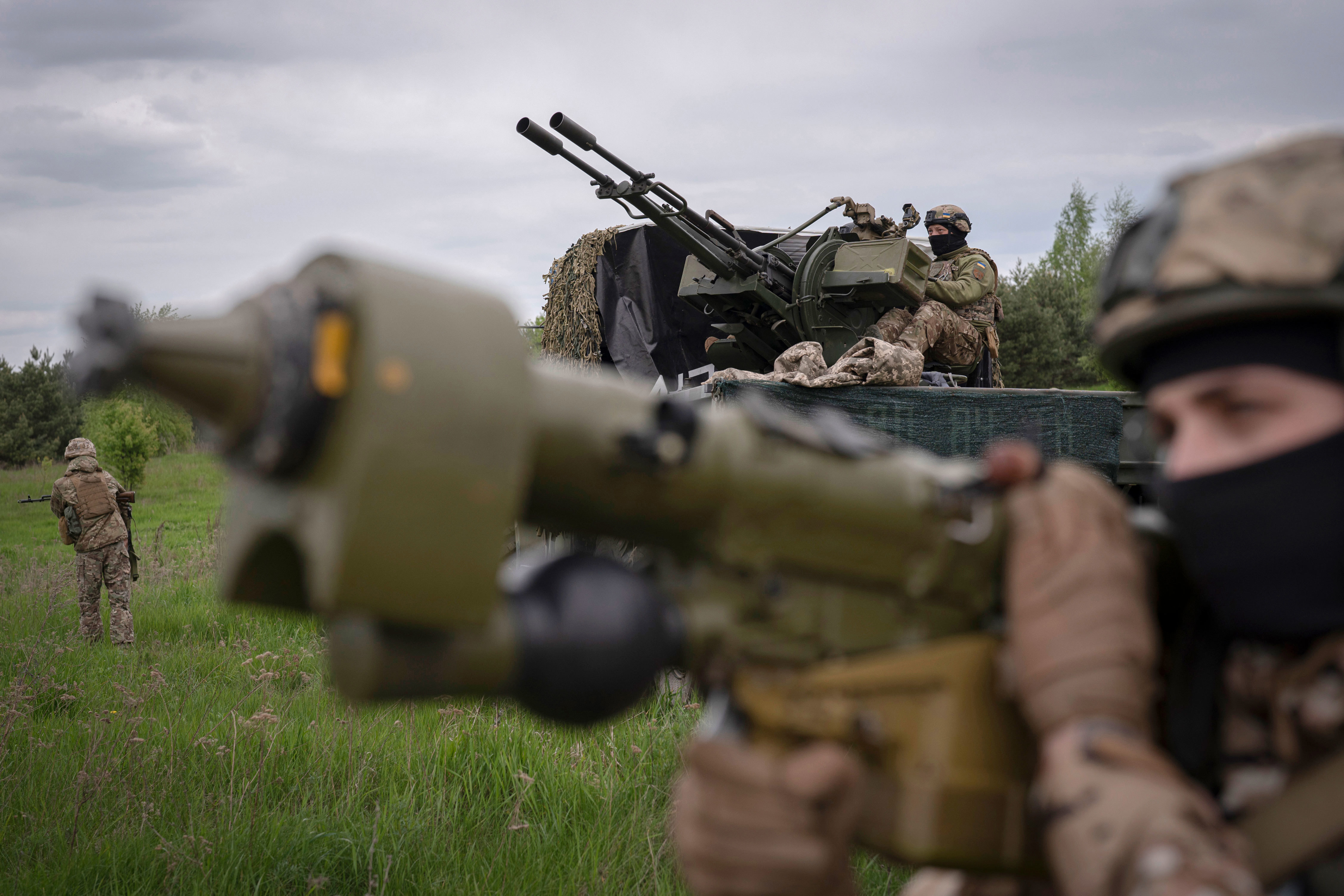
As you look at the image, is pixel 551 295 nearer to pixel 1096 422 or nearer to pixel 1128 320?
pixel 1096 422

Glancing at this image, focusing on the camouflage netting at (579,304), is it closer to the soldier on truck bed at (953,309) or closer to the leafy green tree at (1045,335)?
the soldier on truck bed at (953,309)

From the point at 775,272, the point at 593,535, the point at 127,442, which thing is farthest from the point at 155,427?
the point at 593,535

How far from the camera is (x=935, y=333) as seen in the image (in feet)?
23.0

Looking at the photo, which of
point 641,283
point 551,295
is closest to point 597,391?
point 641,283

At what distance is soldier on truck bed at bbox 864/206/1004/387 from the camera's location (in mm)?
6961

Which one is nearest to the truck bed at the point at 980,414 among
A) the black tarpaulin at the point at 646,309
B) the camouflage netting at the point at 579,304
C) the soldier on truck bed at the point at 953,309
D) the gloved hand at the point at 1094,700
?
the soldier on truck bed at the point at 953,309

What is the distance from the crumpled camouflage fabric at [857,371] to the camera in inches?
214

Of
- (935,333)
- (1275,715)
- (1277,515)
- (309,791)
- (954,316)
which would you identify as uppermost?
(954,316)

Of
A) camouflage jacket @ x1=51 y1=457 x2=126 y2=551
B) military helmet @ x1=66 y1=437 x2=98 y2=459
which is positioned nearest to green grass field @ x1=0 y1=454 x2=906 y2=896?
camouflage jacket @ x1=51 y1=457 x2=126 y2=551

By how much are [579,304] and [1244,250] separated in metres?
9.47

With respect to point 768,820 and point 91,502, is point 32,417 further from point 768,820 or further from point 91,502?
point 768,820

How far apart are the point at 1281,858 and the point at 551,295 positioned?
1030 centimetres

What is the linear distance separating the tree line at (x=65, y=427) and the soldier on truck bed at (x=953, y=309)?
25.9 feet

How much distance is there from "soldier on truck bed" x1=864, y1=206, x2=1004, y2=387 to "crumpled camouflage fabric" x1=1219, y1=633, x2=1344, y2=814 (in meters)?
5.65
